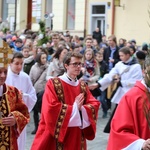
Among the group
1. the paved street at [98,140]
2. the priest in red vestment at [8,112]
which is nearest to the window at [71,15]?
the paved street at [98,140]

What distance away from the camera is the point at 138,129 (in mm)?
4039

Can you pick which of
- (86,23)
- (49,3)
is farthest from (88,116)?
(49,3)

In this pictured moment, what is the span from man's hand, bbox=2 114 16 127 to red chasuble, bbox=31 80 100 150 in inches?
26.4

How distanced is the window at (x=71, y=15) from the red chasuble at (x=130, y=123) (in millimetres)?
24787

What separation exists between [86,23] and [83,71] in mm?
17939

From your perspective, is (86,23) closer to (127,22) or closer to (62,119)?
(127,22)

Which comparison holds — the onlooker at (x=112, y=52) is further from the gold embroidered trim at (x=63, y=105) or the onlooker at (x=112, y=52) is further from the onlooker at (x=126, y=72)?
the gold embroidered trim at (x=63, y=105)

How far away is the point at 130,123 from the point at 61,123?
6.00 feet

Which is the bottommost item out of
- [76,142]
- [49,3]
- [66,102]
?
[76,142]

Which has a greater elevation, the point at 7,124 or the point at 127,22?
the point at 127,22

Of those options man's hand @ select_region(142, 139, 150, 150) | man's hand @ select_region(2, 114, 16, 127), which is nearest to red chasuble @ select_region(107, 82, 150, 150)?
man's hand @ select_region(142, 139, 150, 150)

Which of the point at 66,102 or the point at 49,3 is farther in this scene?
the point at 49,3

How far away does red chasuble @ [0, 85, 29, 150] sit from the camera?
17.0 feet

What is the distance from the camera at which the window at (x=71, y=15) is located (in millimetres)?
28781
